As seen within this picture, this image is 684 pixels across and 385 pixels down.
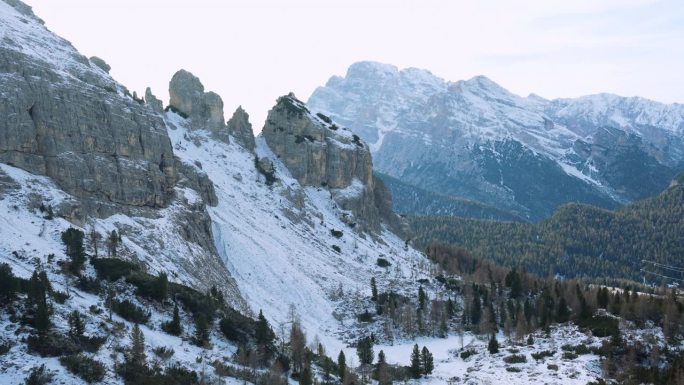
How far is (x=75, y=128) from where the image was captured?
342 feet

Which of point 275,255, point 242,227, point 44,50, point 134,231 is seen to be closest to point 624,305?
point 275,255

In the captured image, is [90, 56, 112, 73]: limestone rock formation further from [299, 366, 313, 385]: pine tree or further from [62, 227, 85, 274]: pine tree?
[299, 366, 313, 385]: pine tree

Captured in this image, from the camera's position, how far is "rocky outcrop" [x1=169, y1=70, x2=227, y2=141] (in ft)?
597

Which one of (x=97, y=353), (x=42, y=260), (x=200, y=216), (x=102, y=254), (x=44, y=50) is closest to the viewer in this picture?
(x=97, y=353)

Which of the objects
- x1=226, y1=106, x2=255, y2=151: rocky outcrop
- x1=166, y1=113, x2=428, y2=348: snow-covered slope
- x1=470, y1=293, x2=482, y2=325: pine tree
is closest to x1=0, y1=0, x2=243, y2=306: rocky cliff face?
x1=166, y1=113, x2=428, y2=348: snow-covered slope

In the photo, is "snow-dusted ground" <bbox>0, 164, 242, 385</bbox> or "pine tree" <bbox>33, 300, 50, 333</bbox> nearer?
"snow-dusted ground" <bbox>0, 164, 242, 385</bbox>

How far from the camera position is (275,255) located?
13675 cm

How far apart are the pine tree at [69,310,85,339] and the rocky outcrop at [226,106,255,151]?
13043cm

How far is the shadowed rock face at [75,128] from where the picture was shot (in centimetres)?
9825

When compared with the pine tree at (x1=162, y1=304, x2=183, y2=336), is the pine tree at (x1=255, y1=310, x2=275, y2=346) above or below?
below

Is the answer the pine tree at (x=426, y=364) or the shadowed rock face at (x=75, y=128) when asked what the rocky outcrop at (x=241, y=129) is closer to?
the shadowed rock face at (x=75, y=128)

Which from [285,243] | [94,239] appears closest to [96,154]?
[94,239]

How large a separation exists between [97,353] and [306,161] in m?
134

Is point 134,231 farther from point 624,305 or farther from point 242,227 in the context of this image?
point 624,305
